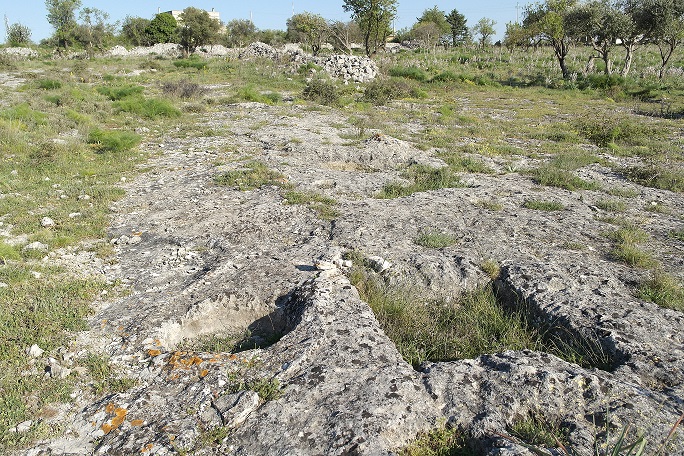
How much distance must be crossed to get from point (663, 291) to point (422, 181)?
4791 mm

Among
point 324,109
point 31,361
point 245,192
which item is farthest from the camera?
point 324,109

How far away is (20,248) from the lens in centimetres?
584

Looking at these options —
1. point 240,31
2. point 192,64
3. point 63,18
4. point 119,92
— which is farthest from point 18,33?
point 119,92

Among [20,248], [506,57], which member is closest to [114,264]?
[20,248]

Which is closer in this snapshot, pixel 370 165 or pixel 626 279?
pixel 626 279

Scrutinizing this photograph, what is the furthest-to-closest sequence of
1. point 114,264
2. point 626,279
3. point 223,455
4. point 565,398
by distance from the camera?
point 114,264 → point 626,279 → point 565,398 → point 223,455

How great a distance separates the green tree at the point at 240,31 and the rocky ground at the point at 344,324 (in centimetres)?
5326

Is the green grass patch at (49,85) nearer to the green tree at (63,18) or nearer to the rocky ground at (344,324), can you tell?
the rocky ground at (344,324)

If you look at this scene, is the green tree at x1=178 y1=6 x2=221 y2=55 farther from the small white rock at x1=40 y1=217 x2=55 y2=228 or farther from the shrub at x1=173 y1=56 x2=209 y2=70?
the small white rock at x1=40 y1=217 x2=55 y2=228

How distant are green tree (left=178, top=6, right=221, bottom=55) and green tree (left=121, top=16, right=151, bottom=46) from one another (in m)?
14.3

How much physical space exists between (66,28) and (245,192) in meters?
55.9

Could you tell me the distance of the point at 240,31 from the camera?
5881 cm

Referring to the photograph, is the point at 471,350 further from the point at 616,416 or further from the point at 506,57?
the point at 506,57

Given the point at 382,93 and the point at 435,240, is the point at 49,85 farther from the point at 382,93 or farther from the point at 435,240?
the point at 435,240
